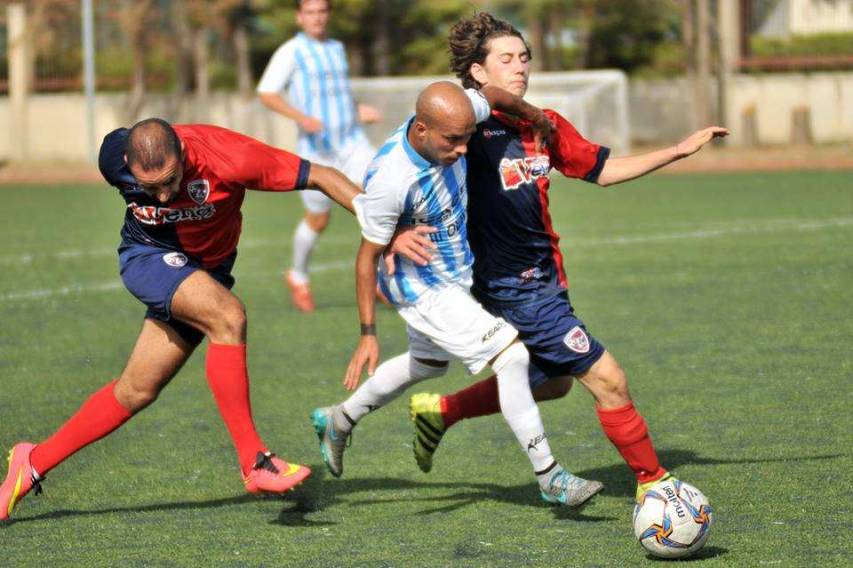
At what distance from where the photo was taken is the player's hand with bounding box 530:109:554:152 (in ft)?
18.3

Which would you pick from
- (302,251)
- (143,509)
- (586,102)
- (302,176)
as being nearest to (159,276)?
(302,176)

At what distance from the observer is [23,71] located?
100.0 ft

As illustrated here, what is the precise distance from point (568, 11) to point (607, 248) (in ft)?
62.9

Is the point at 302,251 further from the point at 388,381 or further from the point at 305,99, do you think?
the point at 388,381

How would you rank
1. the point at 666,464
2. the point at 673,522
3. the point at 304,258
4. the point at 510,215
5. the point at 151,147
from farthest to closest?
the point at 304,258 → the point at 666,464 → the point at 510,215 → the point at 151,147 → the point at 673,522

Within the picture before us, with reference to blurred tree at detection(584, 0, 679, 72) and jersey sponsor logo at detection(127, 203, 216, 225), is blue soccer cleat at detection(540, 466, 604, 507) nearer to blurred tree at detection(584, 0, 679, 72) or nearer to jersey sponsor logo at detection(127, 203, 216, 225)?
jersey sponsor logo at detection(127, 203, 216, 225)

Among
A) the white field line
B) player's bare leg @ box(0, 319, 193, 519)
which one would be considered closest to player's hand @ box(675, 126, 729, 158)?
player's bare leg @ box(0, 319, 193, 519)

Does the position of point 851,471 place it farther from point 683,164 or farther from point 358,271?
point 683,164

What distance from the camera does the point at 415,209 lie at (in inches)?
218

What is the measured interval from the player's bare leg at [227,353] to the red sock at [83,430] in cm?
45

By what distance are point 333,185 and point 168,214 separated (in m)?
0.61

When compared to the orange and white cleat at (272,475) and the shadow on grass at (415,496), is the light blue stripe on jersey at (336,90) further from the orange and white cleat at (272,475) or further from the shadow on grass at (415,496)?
the orange and white cleat at (272,475)

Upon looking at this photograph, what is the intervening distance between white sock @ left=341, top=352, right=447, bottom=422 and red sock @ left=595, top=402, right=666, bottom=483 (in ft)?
2.59

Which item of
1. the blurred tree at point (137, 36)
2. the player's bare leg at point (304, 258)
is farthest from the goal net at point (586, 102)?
the player's bare leg at point (304, 258)
